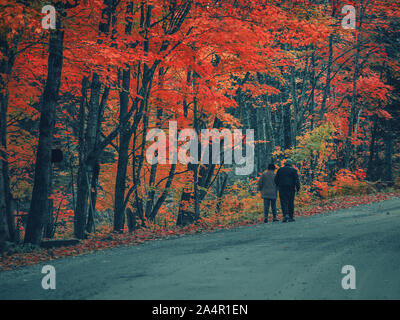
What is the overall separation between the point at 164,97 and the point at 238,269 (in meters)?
12.9

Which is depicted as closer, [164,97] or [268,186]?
[268,186]

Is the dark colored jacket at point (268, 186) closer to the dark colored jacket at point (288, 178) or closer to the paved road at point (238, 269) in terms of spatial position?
the dark colored jacket at point (288, 178)

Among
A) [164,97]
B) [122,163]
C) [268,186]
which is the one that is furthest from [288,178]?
[164,97]

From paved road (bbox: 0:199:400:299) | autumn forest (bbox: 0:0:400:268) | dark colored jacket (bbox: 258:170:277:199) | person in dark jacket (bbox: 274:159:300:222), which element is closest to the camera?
paved road (bbox: 0:199:400:299)

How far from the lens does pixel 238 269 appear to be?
900cm

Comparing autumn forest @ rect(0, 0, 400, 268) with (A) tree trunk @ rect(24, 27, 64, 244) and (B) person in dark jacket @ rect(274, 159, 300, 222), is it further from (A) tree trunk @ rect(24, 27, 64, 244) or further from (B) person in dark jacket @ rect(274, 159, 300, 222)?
(B) person in dark jacket @ rect(274, 159, 300, 222)

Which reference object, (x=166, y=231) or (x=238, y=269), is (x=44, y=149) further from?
(x=238, y=269)

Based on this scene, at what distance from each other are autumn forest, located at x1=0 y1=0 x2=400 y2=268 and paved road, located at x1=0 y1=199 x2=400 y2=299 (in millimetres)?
3967

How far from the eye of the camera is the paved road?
7.44 m

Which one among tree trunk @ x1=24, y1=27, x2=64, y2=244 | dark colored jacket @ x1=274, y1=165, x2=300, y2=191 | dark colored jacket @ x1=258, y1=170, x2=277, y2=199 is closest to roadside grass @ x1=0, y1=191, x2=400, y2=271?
tree trunk @ x1=24, y1=27, x2=64, y2=244

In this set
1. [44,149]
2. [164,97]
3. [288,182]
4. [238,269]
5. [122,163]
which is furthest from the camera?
[164,97]

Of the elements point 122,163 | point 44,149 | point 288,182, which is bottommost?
point 288,182
